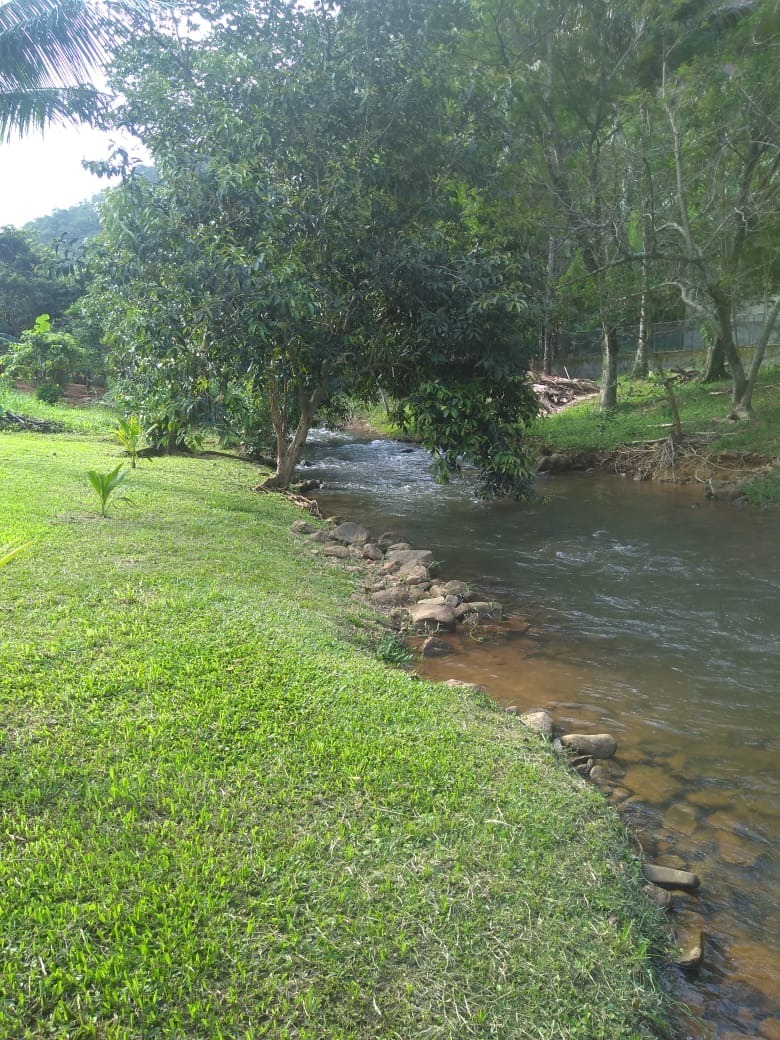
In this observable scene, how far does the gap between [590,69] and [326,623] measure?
1634cm

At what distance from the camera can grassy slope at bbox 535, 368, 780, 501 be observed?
1535 cm

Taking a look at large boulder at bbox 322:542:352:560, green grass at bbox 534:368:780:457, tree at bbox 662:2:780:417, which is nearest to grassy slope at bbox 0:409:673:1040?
large boulder at bbox 322:542:352:560

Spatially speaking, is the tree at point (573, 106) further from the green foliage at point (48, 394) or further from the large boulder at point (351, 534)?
the green foliage at point (48, 394)

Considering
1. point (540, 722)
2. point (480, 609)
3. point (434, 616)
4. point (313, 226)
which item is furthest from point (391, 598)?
point (313, 226)

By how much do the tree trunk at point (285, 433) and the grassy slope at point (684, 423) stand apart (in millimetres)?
8402

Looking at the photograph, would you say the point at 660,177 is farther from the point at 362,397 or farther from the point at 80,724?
the point at 80,724

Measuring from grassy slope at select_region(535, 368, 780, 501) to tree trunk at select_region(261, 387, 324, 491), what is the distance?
8402 mm

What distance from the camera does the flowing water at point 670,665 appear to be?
3324mm

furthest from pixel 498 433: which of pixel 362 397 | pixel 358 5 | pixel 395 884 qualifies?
pixel 395 884

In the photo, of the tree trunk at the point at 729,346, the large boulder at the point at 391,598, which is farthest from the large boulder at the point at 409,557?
the tree trunk at the point at 729,346

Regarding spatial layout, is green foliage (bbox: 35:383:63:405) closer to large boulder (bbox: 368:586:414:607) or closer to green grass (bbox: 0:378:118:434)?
green grass (bbox: 0:378:118:434)

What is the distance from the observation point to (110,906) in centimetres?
255

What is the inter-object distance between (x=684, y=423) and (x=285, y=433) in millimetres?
11120

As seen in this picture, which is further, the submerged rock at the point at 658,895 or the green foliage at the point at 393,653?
the green foliage at the point at 393,653
